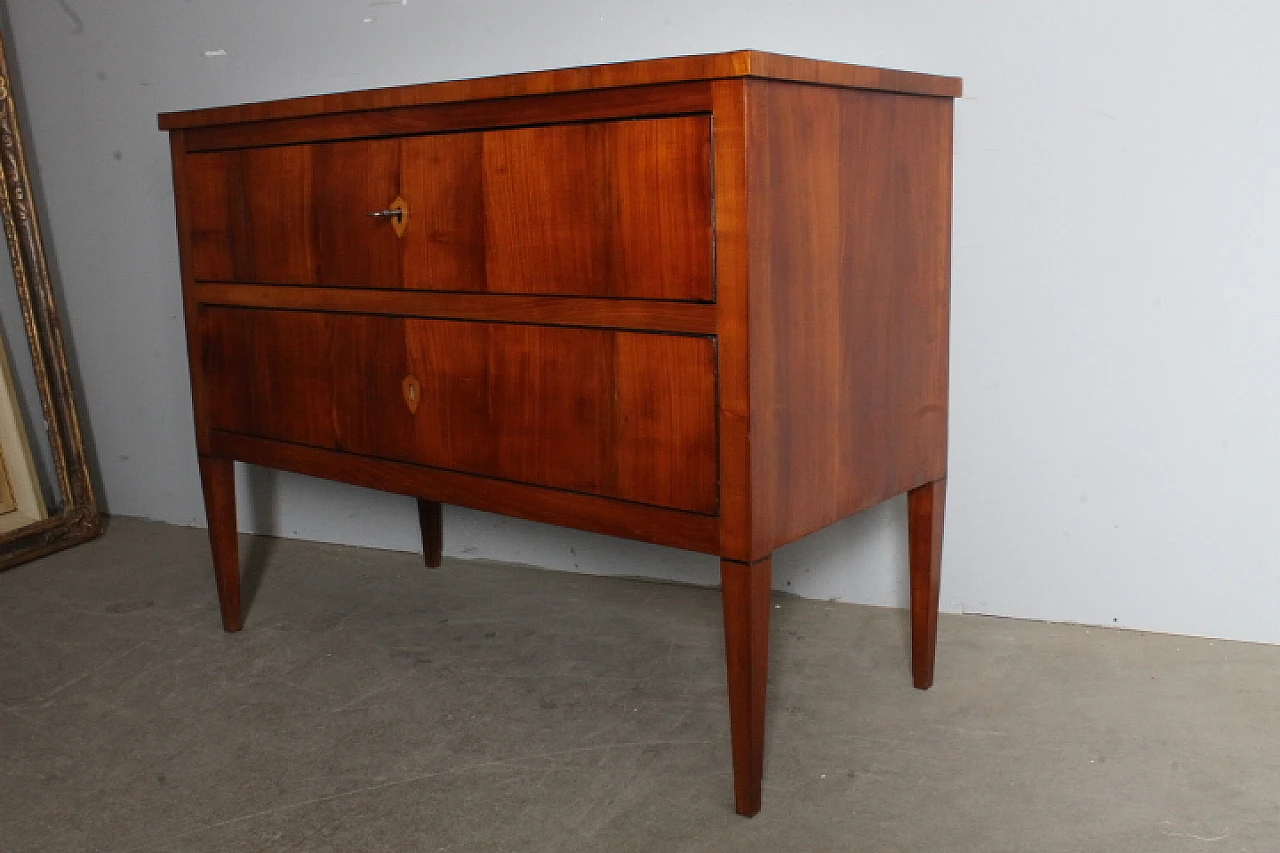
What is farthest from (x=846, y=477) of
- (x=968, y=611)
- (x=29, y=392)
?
(x=29, y=392)

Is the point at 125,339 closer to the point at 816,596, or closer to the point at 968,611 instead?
the point at 816,596

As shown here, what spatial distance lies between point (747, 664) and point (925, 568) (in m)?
0.45

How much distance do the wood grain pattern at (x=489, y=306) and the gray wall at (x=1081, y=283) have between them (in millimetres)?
677

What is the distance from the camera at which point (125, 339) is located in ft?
9.71

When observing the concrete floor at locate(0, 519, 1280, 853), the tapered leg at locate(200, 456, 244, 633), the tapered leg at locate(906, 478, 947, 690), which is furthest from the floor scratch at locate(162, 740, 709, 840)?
the tapered leg at locate(200, 456, 244, 633)

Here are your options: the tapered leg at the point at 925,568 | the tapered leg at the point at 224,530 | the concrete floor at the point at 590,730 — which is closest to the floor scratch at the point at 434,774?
the concrete floor at the point at 590,730

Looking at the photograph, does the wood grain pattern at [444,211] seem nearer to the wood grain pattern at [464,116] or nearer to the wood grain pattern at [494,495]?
the wood grain pattern at [464,116]

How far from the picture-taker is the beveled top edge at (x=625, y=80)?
4.39 feet

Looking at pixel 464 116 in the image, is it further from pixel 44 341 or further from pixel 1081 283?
pixel 44 341

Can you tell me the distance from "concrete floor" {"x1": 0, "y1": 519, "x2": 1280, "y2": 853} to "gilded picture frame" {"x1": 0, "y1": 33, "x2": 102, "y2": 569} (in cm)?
48

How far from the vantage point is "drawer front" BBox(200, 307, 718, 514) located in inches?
57.6

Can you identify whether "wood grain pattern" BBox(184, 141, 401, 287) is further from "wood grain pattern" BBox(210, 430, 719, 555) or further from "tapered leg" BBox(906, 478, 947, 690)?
"tapered leg" BBox(906, 478, 947, 690)

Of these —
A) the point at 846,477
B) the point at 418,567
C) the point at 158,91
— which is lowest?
the point at 418,567

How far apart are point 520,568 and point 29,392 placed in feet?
4.15
